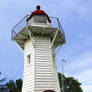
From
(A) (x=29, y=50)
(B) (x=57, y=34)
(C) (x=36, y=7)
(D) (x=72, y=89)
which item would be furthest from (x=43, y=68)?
(D) (x=72, y=89)

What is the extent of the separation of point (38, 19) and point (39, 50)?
8.23 ft

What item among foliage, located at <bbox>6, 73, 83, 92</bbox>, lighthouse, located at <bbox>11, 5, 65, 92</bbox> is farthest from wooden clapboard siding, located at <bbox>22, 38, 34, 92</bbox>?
foliage, located at <bbox>6, 73, 83, 92</bbox>

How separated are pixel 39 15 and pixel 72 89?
18.6m

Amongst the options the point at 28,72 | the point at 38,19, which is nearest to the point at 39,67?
the point at 28,72

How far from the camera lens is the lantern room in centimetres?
1140

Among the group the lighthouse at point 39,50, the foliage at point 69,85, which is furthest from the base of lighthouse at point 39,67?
the foliage at point 69,85

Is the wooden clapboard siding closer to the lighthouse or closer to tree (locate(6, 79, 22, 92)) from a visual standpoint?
the lighthouse

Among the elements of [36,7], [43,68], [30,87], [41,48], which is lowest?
[30,87]

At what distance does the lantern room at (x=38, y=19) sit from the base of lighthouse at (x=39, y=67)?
1.01 m

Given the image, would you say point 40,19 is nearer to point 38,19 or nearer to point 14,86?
point 38,19

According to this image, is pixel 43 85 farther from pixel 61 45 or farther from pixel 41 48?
pixel 61 45

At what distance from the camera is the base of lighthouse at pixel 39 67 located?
368 inches

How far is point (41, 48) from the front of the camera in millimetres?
10594

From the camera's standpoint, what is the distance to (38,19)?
11.6 metres
